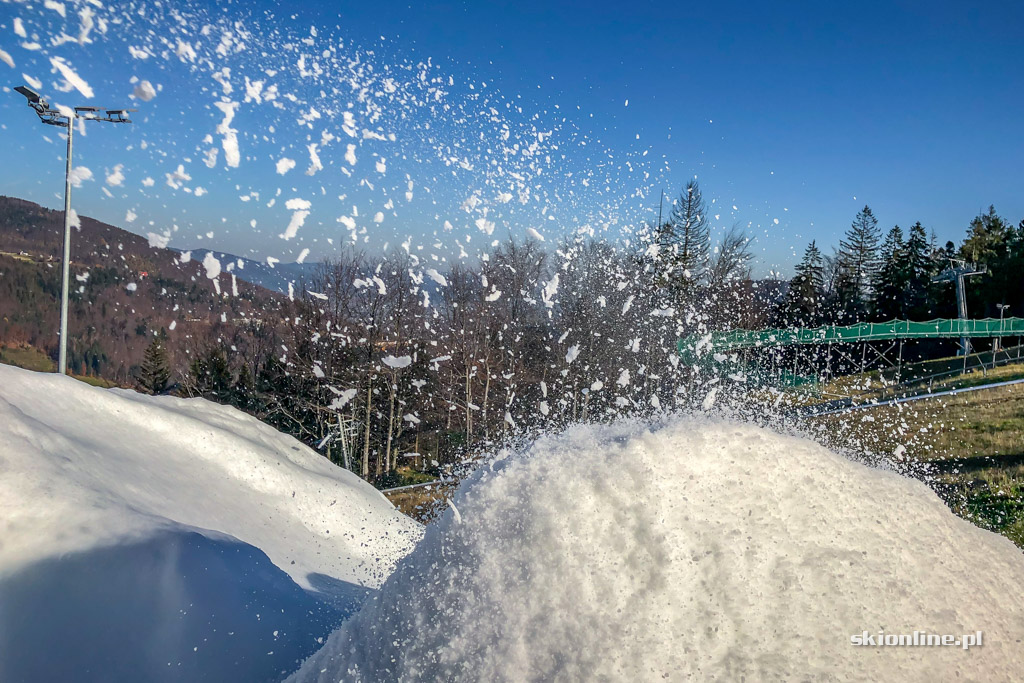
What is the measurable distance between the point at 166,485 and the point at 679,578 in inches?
115

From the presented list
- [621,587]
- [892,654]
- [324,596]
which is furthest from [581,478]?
[324,596]

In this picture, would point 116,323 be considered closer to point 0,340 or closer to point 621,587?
point 0,340

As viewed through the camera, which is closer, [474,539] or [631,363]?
[474,539]

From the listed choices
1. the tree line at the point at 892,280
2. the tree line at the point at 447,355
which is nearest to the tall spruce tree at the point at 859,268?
the tree line at the point at 892,280

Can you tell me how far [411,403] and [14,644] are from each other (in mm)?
22451

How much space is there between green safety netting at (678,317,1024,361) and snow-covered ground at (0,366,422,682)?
27242mm

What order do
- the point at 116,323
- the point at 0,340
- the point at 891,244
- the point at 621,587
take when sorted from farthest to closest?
the point at 891,244 < the point at 116,323 < the point at 0,340 < the point at 621,587

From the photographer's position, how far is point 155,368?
95.5 feet

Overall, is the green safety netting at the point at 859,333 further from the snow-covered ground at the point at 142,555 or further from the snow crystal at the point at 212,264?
the snow-covered ground at the point at 142,555

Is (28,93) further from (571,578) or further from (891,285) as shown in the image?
(891,285)

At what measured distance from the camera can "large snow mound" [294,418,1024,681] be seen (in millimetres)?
1726

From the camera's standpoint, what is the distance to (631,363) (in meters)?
24.6

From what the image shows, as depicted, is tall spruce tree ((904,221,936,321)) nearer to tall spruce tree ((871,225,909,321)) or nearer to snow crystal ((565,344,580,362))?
tall spruce tree ((871,225,909,321))

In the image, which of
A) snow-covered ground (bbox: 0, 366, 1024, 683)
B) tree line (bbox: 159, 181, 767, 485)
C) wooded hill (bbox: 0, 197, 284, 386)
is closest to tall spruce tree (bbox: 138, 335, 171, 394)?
wooded hill (bbox: 0, 197, 284, 386)
